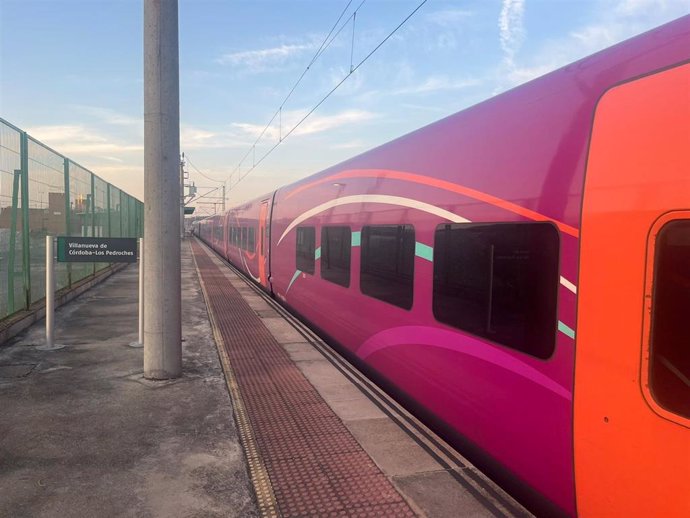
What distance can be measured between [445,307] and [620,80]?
212 centimetres

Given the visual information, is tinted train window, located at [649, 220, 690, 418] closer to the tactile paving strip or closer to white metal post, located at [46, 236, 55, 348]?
the tactile paving strip

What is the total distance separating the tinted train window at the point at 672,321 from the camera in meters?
2.19

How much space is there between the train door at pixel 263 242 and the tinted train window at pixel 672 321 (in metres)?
11.8

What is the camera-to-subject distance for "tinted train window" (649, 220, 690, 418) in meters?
2.19

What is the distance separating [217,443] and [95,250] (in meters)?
4.44

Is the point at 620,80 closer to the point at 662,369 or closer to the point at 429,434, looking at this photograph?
the point at 662,369

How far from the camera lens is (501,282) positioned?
11.2ft

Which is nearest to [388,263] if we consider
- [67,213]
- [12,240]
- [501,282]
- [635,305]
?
[501,282]

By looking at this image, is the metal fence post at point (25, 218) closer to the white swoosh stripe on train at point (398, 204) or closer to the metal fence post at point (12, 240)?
the metal fence post at point (12, 240)

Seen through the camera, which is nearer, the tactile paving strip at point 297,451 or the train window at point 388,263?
the tactile paving strip at point 297,451

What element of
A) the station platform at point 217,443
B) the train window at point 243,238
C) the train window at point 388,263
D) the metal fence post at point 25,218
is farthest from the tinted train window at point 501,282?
the train window at point 243,238

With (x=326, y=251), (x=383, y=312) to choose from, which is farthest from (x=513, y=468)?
(x=326, y=251)

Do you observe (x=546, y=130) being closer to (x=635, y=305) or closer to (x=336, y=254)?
(x=635, y=305)

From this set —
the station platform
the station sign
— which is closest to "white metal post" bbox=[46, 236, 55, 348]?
the station sign
